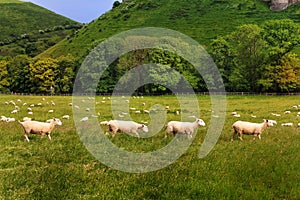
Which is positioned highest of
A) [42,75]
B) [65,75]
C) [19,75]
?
[19,75]

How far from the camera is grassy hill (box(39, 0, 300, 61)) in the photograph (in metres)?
148

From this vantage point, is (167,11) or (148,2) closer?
(167,11)

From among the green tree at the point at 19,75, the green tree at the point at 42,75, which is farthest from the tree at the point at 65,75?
the green tree at the point at 19,75

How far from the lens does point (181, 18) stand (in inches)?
6496

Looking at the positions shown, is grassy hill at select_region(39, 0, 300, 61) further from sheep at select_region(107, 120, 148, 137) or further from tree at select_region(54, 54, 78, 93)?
sheep at select_region(107, 120, 148, 137)

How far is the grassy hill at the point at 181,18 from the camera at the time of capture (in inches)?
5807

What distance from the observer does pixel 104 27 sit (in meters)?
168

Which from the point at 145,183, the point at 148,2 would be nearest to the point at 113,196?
the point at 145,183

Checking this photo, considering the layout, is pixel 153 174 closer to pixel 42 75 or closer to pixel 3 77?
pixel 42 75

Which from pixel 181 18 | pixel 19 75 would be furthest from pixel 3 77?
pixel 181 18

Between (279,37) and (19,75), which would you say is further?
(19,75)

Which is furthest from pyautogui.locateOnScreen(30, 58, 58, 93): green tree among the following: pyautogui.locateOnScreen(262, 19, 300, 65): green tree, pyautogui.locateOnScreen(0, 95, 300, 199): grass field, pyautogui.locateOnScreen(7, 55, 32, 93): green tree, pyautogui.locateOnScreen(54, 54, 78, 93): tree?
pyautogui.locateOnScreen(0, 95, 300, 199): grass field

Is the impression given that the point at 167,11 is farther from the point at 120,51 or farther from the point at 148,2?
the point at 120,51

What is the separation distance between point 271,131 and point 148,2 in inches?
7072
